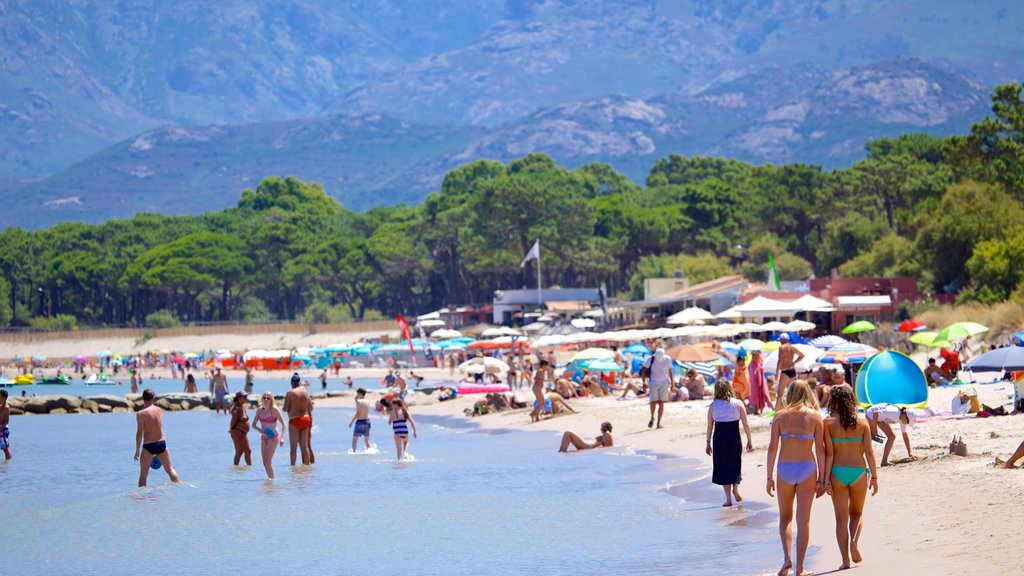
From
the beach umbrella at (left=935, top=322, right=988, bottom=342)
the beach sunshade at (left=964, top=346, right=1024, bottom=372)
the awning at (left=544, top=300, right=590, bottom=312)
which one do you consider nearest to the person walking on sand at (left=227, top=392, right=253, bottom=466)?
the beach sunshade at (left=964, top=346, right=1024, bottom=372)

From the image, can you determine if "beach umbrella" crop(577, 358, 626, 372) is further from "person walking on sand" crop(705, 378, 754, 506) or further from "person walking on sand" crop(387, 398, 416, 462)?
"person walking on sand" crop(705, 378, 754, 506)

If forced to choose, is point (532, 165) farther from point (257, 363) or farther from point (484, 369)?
point (484, 369)

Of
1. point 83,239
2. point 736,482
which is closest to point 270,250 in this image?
point 83,239

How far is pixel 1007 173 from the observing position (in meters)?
49.0

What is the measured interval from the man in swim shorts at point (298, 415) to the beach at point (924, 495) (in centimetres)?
418

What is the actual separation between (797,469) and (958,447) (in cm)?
561

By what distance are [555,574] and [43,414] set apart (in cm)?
3180

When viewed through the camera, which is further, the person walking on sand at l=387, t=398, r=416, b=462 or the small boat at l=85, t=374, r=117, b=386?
the small boat at l=85, t=374, r=117, b=386

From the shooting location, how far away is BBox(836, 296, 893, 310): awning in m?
45.0

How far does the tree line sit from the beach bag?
968 inches

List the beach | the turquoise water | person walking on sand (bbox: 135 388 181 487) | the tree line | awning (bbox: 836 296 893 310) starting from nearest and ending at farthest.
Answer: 1. the beach
2. the turquoise water
3. person walking on sand (bbox: 135 388 181 487)
4. awning (bbox: 836 296 893 310)
5. the tree line

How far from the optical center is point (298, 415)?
18.6m

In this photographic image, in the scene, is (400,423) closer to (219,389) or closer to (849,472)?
(849,472)

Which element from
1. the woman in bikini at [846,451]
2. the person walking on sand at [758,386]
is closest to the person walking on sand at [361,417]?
the person walking on sand at [758,386]
